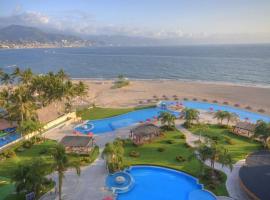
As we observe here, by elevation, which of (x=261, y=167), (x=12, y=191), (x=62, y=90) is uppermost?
(x=62, y=90)

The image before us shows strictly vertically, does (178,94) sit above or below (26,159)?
above

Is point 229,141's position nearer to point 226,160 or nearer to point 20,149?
point 226,160

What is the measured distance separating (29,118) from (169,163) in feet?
79.0

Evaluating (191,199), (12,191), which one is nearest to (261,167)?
(191,199)

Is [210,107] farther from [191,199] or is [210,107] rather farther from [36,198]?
[36,198]

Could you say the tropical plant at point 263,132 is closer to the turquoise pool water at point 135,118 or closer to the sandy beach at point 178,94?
the turquoise pool water at point 135,118

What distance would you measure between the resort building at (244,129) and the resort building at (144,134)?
13840mm

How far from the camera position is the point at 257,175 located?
24984 mm

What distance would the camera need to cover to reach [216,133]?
4044cm

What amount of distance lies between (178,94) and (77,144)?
4674 cm

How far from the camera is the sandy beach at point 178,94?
63969 mm

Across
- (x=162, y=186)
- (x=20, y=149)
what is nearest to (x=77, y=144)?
(x=20, y=149)

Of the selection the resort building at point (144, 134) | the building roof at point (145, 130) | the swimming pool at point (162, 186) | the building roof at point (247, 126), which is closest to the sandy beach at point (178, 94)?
the building roof at point (247, 126)

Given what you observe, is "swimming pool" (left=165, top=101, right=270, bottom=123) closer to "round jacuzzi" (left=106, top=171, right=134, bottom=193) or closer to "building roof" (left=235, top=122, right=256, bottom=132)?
"building roof" (left=235, top=122, right=256, bottom=132)
